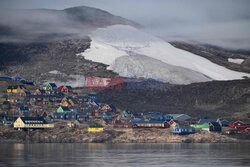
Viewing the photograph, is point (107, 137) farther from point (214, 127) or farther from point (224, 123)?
point (224, 123)

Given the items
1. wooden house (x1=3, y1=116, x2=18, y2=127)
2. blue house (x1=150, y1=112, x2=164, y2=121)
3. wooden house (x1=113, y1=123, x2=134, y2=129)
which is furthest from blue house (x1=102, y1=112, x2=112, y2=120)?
wooden house (x1=3, y1=116, x2=18, y2=127)

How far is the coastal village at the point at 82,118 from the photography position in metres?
138

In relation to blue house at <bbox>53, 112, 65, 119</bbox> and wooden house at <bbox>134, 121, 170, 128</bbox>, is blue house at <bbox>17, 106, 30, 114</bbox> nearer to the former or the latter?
blue house at <bbox>53, 112, 65, 119</bbox>

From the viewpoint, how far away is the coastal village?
138 m

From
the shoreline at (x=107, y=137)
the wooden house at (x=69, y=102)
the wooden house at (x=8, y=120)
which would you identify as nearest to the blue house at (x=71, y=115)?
the wooden house at (x=69, y=102)

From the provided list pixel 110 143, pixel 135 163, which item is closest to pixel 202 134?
pixel 110 143

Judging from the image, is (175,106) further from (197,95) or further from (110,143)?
(110,143)

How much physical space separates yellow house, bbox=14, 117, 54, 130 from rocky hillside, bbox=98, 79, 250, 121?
43195mm

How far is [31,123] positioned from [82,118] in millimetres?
17618

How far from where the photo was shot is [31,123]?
137500 mm

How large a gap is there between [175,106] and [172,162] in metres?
101

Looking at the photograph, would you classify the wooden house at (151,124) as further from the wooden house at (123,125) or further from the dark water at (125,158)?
the dark water at (125,158)

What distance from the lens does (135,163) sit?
8269 centimetres

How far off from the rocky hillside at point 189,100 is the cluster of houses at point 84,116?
1285cm
